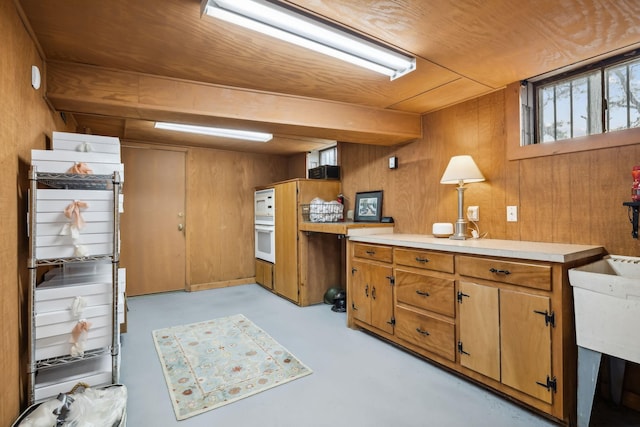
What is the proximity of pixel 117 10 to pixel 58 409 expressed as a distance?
1834 mm

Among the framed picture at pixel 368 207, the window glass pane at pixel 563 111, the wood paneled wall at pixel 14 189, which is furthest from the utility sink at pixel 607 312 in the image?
the wood paneled wall at pixel 14 189

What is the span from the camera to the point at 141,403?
6.33 feet

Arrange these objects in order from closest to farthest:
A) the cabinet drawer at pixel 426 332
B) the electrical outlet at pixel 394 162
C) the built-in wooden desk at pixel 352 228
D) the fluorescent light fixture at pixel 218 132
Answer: the cabinet drawer at pixel 426 332 < the built-in wooden desk at pixel 352 228 < the electrical outlet at pixel 394 162 < the fluorescent light fixture at pixel 218 132

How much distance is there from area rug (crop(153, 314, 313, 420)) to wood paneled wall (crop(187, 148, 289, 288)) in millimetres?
1705

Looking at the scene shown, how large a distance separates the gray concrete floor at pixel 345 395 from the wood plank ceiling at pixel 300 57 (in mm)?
1866

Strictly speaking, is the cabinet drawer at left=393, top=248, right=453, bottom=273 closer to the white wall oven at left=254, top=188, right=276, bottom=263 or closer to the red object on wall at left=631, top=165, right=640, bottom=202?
the red object on wall at left=631, top=165, right=640, bottom=202

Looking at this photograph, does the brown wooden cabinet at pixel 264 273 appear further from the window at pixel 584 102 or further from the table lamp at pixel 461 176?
the window at pixel 584 102

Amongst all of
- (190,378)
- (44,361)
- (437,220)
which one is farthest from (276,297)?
(44,361)

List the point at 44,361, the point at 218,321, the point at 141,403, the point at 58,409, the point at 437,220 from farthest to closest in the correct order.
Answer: the point at 218,321
the point at 437,220
the point at 141,403
the point at 44,361
the point at 58,409

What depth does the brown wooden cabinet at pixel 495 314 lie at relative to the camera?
5.51ft

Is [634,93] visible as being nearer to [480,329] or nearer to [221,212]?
[480,329]

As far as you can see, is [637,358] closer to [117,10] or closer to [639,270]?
[639,270]

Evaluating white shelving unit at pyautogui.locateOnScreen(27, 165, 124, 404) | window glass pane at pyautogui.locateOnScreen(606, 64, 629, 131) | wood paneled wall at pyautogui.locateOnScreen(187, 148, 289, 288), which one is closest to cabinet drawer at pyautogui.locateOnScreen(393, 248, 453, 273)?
window glass pane at pyautogui.locateOnScreen(606, 64, 629, 131)

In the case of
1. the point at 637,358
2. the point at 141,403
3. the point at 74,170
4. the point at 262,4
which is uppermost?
the point at 262,4
